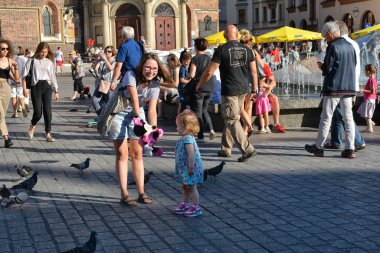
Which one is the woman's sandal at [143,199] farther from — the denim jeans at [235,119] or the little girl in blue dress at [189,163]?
the denim jeans at [235,119]

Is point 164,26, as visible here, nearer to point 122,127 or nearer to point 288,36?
point 288,36

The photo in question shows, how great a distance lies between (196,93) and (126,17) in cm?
3194

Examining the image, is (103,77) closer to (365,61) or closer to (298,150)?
(298,150)

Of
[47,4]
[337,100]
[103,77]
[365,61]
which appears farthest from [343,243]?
[47,4]

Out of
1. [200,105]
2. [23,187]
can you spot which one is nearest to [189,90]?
[200,105]

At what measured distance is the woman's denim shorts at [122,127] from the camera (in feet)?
22.2

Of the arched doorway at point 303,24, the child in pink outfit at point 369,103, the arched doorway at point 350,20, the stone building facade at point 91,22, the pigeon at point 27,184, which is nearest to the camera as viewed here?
the pigeon at point 27,184

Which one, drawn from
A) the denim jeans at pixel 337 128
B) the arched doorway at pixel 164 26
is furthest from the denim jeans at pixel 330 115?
the arched doorway at pixel 164 26

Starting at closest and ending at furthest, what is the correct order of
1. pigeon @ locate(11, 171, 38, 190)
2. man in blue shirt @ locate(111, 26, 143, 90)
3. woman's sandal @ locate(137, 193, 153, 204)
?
woman's sandal @ locate(137, 193, 153, 204) < pigeon @ locate(11, 171, 38, 190) < man in blue shirt @ locate(111, 26, 143, 90)

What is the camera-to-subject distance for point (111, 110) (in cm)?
678

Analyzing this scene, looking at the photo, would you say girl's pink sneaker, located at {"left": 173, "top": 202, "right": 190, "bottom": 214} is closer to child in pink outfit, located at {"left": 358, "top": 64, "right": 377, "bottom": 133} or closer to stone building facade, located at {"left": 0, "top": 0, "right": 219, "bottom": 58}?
child in pink outfit, located at {"left": 358, "top": 64, "right": 377, "bottom": 133}

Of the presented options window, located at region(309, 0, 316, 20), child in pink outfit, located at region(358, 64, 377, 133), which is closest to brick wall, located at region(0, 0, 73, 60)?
window, located at region(309, 0, 316, 20)

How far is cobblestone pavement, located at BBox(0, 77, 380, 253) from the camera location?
18.2 ft

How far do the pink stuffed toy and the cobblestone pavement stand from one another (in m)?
0.66
